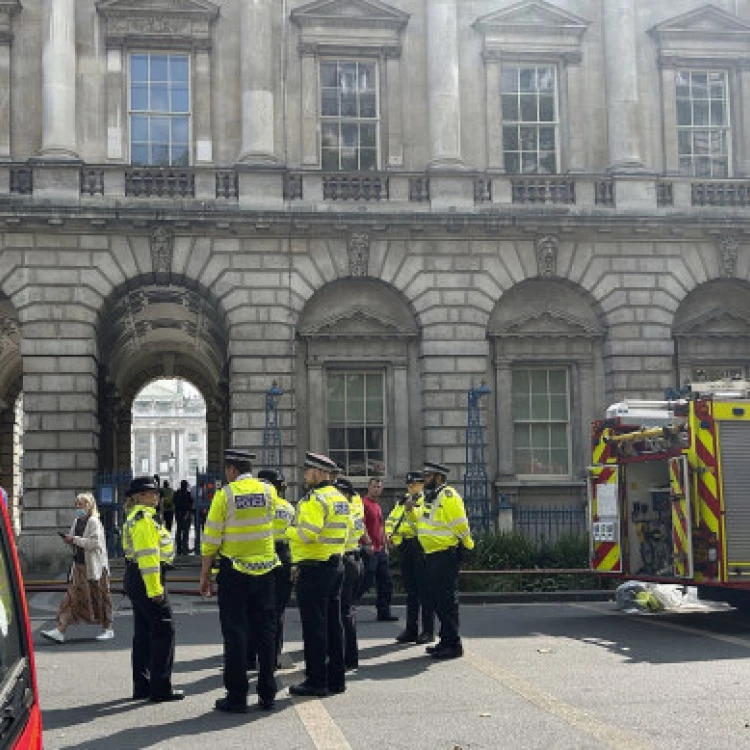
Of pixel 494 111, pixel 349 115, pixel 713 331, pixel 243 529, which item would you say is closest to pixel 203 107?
pixel 349 115

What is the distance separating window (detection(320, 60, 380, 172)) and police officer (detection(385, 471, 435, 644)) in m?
12.2

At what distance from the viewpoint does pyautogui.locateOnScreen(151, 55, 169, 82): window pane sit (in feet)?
79.7

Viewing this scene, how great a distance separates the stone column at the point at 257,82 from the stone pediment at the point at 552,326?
6202 mm

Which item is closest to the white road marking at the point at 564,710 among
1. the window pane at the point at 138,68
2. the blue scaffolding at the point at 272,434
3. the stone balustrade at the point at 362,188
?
the blue scaffolding at the point at 272,434

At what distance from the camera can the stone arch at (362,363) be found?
23.7m

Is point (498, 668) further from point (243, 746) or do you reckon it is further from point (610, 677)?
point (243, 746)

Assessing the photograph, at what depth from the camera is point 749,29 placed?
25.9 meters

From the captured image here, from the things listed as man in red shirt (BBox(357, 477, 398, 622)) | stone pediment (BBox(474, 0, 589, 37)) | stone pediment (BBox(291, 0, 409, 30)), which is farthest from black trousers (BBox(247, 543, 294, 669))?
stone pediment (BBox(474, 0, 589, 37))

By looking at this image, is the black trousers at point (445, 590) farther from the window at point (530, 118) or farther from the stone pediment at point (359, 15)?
the stone pediment at point (359, 15)

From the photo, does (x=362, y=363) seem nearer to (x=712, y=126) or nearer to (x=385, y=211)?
(x=385, y=211)

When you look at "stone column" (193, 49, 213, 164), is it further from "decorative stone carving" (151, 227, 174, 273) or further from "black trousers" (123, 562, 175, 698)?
"black trousers" (123, 562, 175, 698)

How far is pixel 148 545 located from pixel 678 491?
7.04 metres

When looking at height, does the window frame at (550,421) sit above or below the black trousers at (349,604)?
above

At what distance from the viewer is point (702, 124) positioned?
25891mm
